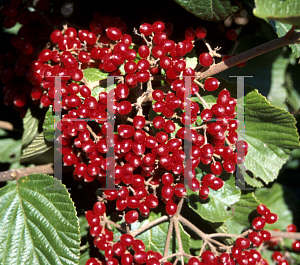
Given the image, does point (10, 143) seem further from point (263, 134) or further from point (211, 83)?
point (263, 134)

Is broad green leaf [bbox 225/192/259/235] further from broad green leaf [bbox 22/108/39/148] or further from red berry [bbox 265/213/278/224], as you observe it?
broad green leaf [bbox 22/108/39/148]

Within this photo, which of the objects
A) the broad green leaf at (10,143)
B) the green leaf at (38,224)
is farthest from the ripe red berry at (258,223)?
the broad green leaf at (10,143)

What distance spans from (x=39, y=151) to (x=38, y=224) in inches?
13.3

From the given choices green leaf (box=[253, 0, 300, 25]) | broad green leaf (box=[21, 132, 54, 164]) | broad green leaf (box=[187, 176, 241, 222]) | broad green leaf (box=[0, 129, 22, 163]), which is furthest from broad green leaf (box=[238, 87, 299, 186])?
broad green leaf (box=[0, 129, 22, 163])

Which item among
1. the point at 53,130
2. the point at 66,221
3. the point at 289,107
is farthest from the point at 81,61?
the point at 289,107

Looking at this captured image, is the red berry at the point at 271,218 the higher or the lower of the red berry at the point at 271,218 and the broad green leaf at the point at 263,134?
the lower

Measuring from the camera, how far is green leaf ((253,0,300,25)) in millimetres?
622

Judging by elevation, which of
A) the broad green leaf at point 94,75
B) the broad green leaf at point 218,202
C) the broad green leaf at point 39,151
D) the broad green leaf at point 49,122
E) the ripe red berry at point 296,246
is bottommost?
the ripe red berry at point 296,246

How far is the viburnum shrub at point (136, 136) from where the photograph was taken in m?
0.93

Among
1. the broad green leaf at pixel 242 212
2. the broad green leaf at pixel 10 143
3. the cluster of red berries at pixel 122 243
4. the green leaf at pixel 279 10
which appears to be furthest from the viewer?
the broad green leaf at pixel 10 143

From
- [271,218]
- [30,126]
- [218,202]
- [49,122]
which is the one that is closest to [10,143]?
[30,126]

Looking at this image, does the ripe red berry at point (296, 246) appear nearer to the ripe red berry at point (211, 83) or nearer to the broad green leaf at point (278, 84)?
the broad green leaf at point (278, 84)

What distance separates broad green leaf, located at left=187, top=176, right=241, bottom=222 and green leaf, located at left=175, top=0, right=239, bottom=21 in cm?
62

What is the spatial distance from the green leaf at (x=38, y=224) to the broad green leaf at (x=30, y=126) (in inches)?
8.8
